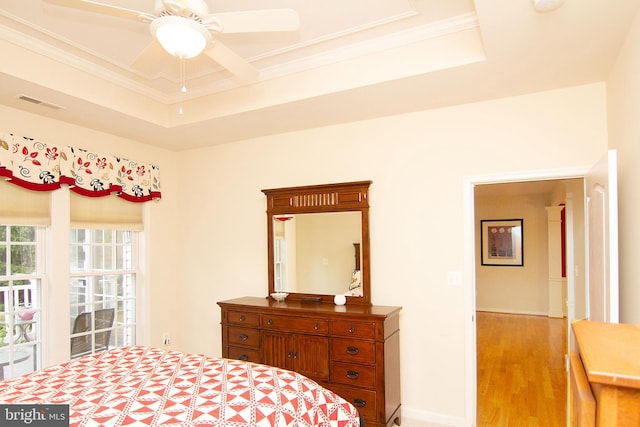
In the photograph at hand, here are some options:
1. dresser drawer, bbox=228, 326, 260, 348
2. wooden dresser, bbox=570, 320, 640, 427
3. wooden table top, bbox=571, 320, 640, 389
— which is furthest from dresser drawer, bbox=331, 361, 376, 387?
wooden dresser, bbox=570, 320, 640, 427

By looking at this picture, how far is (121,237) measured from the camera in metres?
4.23

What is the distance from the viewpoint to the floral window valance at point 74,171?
10.4ft

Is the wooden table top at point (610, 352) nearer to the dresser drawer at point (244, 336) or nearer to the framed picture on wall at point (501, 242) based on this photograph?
the dresser drawer at point (244, 336)

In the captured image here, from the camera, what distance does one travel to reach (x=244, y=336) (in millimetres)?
3633

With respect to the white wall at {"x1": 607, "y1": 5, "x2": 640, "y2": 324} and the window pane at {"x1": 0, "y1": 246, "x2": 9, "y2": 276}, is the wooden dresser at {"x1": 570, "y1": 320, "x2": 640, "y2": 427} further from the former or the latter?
the window pane at {"x1": 0, "y1": 246, "x2": 9, "y2": 276}

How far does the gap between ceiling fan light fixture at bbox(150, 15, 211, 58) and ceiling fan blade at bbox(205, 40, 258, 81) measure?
0.17m

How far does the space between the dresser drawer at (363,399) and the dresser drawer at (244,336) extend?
908 millimetres


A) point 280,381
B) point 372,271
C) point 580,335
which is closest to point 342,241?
point 372,271

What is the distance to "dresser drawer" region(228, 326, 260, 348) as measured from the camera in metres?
3.57

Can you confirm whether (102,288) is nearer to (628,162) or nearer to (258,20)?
(258,20)

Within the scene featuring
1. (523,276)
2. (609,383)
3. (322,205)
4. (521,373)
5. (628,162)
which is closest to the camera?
(609,383)

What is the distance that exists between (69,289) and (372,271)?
2699 mm

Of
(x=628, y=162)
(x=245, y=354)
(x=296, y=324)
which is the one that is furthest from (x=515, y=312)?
(x=628, y=162)

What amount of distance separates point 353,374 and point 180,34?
2.58 m
